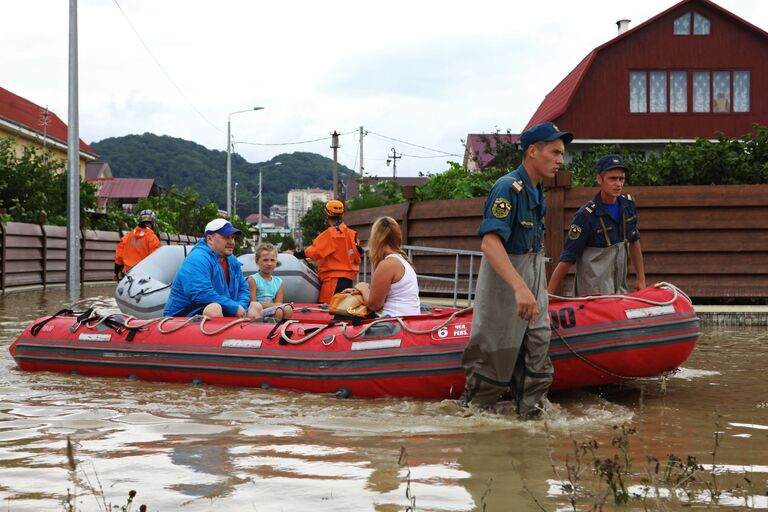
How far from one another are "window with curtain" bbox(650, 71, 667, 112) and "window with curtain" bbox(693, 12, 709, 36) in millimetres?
1694

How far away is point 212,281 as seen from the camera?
8.39 m

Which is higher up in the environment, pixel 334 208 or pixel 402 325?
pixel 334 208

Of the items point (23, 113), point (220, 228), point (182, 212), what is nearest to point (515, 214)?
point (220, 228)

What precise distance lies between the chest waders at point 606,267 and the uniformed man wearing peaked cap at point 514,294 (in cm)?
150

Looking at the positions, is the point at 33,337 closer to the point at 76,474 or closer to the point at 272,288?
the point at 272,288

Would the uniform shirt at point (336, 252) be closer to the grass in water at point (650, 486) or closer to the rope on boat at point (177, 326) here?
the rope on boat at point (177, 326)

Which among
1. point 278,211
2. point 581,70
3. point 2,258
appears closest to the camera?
point 2,258

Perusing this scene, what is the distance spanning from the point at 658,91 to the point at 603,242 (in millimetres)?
24397

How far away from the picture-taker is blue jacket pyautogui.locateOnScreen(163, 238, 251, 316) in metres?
8.18

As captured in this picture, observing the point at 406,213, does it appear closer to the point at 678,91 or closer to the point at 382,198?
the point at 382,198

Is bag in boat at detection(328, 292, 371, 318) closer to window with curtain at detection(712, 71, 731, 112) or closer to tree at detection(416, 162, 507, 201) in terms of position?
tree at detection(416, 162, 507, 201)

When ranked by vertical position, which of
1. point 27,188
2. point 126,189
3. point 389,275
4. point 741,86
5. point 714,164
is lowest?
point 389,275

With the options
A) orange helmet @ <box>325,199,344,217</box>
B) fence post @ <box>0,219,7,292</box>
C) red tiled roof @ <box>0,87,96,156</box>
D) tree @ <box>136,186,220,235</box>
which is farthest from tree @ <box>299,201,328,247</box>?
orange helmet @ <box>325,199,344,217</box>

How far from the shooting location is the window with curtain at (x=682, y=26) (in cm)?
2975
